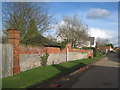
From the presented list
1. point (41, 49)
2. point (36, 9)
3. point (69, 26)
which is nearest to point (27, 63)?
point (41, 49)

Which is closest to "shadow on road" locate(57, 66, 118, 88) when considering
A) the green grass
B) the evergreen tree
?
the green grass

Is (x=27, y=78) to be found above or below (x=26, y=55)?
below

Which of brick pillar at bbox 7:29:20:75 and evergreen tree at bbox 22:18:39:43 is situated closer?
brick pillar at bbox 7:29:20:75

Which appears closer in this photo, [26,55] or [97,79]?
[97,79]

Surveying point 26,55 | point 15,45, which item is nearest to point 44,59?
point 26,55

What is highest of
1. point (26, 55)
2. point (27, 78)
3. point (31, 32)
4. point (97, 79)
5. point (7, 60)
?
point (31, 32)

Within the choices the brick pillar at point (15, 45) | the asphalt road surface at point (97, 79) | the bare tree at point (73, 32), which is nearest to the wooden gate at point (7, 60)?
the brick pillar at point (15, 45)

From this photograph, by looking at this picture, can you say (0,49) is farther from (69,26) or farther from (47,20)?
(69,26)

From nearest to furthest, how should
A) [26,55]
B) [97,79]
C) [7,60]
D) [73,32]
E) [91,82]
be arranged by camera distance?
[91,82] < [7,60] < [97,79] < [26,55] < [73,32]

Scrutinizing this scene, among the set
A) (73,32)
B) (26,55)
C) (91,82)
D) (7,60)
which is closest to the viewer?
(91,82)

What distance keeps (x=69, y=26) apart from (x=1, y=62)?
107 ft

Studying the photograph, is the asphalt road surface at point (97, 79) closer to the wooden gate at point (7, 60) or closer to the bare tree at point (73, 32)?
the wooden gate at point (7, 60)

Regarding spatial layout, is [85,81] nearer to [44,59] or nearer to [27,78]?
[27,78]

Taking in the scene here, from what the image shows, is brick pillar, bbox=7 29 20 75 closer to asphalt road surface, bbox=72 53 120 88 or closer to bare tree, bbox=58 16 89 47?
asphalt road surface, bbox=72 53 120 88
